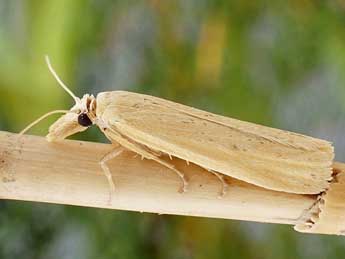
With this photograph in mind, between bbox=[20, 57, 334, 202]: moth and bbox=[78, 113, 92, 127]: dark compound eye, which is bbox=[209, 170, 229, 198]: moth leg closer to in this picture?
bbox=[20, 57, 334, 202]: moth

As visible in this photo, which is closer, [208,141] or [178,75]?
[208,141]

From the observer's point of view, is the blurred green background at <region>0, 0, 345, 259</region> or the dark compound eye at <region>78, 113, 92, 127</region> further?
the blurred green background at <region>0, 0, 345, 259</region>

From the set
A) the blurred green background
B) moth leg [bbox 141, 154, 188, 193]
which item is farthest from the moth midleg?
the blurred green background

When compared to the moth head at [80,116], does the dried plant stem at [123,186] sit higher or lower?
lower

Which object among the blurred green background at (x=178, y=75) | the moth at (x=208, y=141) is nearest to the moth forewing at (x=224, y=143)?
the moth at (x=208, y=141)

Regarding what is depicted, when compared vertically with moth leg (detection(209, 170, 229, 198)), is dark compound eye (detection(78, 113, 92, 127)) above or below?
above

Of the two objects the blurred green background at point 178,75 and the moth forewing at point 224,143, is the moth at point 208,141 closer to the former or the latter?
the moth forewing at point 224,143

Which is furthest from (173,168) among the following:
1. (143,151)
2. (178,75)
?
(178,75)

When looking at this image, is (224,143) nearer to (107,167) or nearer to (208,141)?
(208,141)
